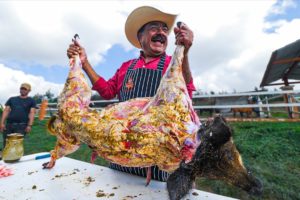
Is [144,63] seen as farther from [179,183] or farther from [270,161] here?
[270,161]

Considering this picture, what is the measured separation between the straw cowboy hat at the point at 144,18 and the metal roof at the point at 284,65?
6156 mm

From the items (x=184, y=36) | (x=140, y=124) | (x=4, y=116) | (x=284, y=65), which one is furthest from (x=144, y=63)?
(x=284, y=65)

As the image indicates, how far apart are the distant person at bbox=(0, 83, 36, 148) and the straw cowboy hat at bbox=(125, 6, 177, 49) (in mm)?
4190

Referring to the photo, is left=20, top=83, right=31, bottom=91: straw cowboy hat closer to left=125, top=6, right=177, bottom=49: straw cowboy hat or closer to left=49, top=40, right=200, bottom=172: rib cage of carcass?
left=125, top=6, right=177, bottom=49: straw cowboy hat

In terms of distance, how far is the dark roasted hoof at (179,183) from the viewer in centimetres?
101

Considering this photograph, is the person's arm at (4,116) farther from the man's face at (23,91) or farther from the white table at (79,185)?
the white table at (79,185)

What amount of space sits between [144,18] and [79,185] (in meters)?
1.28

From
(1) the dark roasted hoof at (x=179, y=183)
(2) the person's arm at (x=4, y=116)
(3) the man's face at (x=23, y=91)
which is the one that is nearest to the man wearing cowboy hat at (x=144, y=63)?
(1) the dark roasted hoof at (x=179, y=183)

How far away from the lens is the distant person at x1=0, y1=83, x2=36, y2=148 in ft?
16.3

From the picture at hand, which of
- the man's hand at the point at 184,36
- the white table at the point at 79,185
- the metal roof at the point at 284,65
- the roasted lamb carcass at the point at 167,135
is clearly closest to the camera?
the roasted lamb carcass at the point at 167,135

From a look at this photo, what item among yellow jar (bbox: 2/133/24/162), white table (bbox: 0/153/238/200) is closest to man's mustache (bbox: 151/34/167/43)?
white table (bbox: 0/153/238/200)

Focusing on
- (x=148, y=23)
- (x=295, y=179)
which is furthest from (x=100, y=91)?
(x=295, y=179)

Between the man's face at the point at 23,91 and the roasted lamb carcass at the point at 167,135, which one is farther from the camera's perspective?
the man's face at the point at 23,91

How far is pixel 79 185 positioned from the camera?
1.66m
